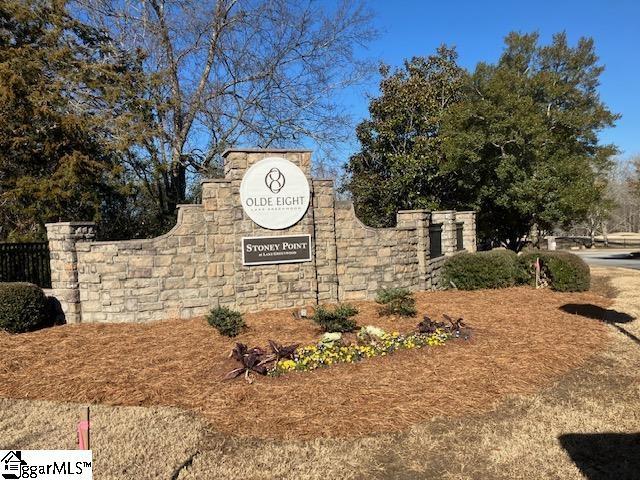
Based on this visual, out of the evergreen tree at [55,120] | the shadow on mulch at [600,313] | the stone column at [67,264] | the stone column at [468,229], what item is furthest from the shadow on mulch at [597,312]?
the evergreen tree at [55,120]

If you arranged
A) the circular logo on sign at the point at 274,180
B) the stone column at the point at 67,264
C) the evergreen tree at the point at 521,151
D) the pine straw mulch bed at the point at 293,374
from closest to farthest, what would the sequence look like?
the pine straw mulch bed at the point at 293,374 < the stone column at the point at 67,264 < the circular logo on sign at the point at 274,180 < the evergreen tree at the point at 521,151

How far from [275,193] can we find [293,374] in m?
4.62

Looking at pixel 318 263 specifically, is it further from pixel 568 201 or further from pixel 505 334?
pixel 568 201

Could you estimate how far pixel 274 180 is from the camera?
30.2 feet

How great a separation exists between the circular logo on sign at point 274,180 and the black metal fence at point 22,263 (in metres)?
5.17

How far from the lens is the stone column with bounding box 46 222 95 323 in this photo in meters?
8.37

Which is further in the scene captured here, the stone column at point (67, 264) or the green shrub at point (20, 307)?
the stone column at point (67, 264)

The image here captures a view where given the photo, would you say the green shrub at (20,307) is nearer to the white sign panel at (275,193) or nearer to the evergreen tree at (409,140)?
the white sign panel at (275,193)

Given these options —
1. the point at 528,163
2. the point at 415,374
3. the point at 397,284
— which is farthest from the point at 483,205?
the point at 415,374

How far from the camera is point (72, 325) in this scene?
833 centimetres

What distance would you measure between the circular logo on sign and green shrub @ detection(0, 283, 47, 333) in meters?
4.53

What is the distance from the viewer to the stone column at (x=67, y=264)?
8.37 meters

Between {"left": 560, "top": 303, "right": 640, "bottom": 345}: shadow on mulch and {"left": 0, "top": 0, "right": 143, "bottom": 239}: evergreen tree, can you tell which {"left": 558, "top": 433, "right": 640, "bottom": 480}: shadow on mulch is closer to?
{"left": 560, "top": 303, "right": 640, "bottom": 345}: shadow on mulch

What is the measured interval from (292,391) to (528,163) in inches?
565
